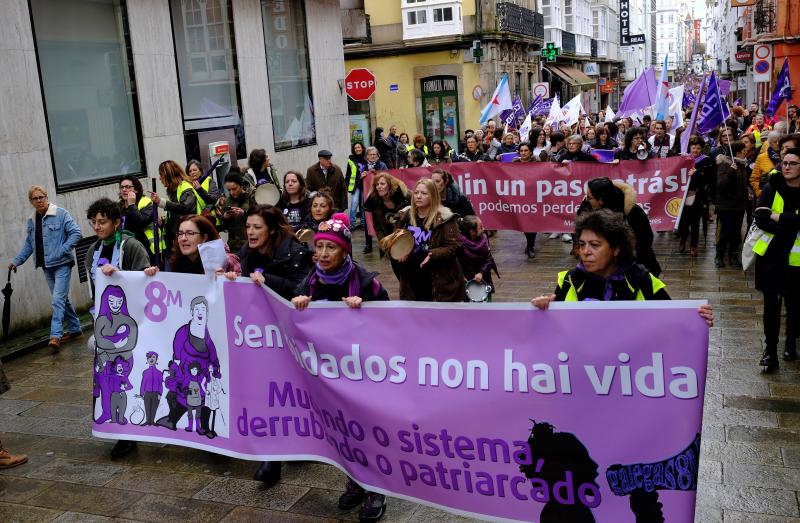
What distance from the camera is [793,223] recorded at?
6363 millimetres

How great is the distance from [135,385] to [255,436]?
1.05 m

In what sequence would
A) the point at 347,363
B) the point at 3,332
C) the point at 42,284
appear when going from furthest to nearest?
the point at 42,284, the point at 3,332, the point at 347,363

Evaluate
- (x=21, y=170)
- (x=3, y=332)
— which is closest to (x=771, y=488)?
(x=3, y=332)

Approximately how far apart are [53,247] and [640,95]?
17200 mm

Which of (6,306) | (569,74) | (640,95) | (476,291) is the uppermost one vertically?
(569,74)

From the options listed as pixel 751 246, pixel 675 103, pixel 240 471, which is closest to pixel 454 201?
pixel 751 246

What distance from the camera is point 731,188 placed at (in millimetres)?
10844

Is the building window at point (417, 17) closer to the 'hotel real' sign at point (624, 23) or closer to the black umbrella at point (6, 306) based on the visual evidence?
the black umbrella at point (6, 306)

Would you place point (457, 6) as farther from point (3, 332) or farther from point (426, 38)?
point (3, 332)

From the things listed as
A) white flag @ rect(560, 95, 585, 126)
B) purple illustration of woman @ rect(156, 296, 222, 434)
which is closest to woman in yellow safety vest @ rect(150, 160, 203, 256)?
purple illustration of woman @ rect(156, 296, 222, 434)

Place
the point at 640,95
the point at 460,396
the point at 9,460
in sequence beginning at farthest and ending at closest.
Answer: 1. the point at 640,95
2. the point at 9,460
3. the point at 460,396

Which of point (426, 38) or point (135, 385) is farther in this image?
point (426, 38)

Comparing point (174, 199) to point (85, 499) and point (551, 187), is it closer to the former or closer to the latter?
point (85, 499)

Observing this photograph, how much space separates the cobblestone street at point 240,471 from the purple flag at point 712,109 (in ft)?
16.9
